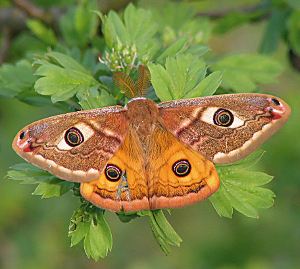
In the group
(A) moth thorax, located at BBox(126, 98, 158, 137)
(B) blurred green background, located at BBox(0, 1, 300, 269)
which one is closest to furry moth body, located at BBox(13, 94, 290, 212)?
(A) moth thorax, located at BBox(126, 98, 158, 137)

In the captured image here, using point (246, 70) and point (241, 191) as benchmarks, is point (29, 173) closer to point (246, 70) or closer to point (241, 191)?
point (241, 191)

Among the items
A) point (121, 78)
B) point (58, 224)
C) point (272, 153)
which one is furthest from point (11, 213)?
point (121, 78)

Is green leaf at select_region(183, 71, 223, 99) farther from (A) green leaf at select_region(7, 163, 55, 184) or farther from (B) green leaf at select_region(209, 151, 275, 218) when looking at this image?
(A) green leaf at select_region(7, 163, 55, 184)

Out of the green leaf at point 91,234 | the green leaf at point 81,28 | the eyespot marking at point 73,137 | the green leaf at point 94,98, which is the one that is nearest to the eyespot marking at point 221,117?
the green leaf at point 94,98

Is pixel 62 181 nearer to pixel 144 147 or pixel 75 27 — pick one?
pixel 144 147

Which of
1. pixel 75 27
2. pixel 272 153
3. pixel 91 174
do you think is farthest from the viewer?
pixel 272 153

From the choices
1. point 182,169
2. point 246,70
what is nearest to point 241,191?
point 182,169
